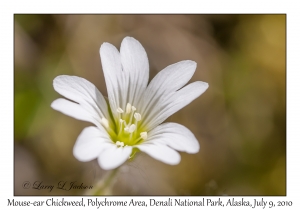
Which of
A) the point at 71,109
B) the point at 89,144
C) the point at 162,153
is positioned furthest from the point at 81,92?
the point at 162,153

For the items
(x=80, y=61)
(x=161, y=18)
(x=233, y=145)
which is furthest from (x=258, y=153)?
(x=80, y=61)

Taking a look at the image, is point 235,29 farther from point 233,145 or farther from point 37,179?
point 37,179

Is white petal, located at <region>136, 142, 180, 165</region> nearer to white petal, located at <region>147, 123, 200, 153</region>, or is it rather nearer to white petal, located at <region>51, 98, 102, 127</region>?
white petal, located at <region>147, 123, 200, 153</region>

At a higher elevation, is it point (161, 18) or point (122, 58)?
point (161, 18)

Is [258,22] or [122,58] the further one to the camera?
[258,22]

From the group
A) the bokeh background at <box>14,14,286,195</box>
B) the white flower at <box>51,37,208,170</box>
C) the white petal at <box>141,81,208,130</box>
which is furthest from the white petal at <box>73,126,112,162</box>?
the bokeh background at <box>14,14,286,195</box>

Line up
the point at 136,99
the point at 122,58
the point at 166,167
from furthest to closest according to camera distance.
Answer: the point at 166,167
the point at 136,99
the point at 122,58

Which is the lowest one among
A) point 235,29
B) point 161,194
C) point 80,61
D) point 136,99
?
point 161,194
